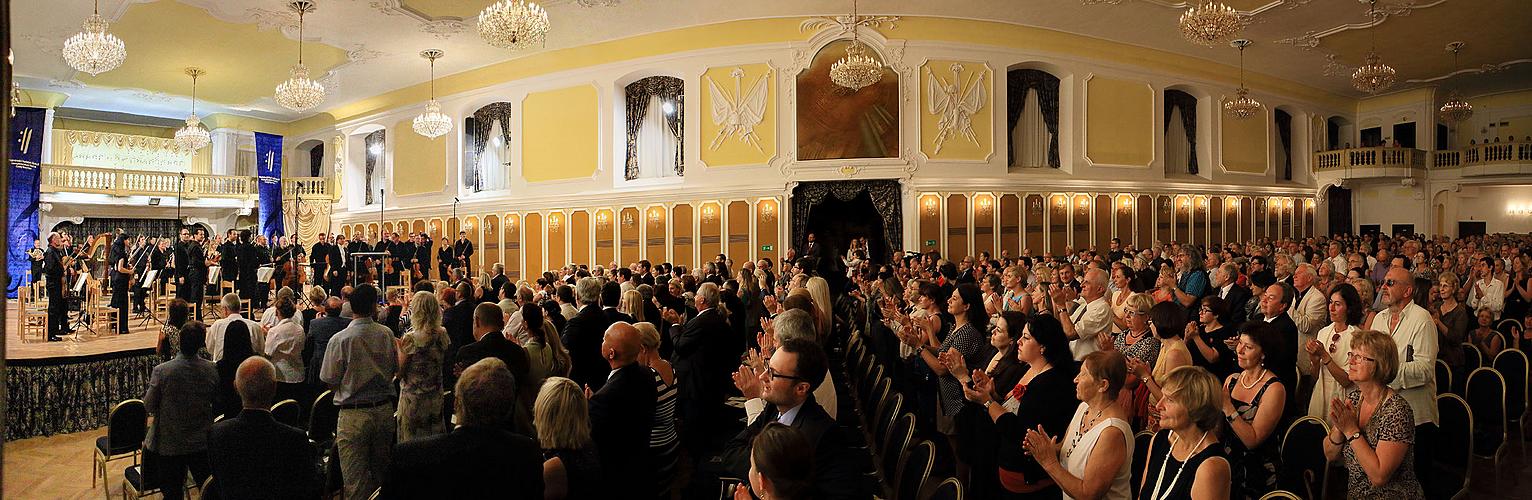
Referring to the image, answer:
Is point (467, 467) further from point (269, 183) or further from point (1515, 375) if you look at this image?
point (269, 183)

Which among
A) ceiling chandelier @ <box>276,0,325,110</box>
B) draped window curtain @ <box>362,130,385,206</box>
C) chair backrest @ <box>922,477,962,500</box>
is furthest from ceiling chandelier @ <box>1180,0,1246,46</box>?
draped window curtain @ <box>362,130,385,206</box>

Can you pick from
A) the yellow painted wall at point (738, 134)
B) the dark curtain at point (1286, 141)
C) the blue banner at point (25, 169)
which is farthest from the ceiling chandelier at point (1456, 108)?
the blue banner at point (25, 169)

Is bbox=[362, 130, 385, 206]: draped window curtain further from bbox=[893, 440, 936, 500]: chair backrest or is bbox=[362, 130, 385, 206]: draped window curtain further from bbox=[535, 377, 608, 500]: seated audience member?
bbox=[893, 440, 936, 500]: chair backrest

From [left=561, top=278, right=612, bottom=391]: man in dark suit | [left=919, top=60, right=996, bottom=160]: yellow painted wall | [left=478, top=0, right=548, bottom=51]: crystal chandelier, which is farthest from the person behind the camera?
[left=919, top=60, right=996, bottom=160]: yellow painted wall

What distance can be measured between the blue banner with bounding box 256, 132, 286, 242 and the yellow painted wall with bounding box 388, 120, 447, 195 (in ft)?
12.7

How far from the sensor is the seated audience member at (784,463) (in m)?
1.71

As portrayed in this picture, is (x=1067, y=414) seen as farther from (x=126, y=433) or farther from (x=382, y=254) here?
(x=382, y=254)

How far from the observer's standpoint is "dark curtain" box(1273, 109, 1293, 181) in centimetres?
1908

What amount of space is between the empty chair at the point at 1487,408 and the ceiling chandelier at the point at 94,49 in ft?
41.8

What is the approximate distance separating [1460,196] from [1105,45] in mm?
13594

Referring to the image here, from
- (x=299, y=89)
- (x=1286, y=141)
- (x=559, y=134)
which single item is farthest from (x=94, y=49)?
(x=1286, y=141)

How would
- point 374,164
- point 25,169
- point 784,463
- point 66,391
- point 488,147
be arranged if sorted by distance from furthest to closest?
point 374,164
point 488,147
point 25,169
point 66,391
point 784,463

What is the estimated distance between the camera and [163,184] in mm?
18953

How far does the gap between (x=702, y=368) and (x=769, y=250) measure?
9.91 meters
